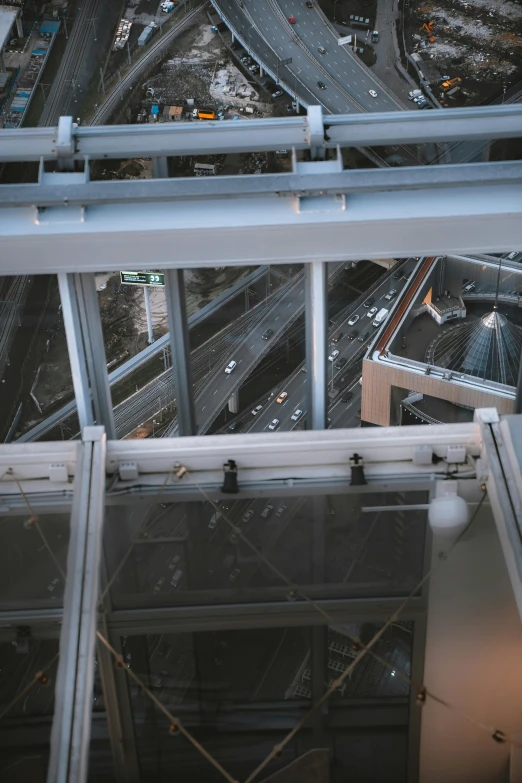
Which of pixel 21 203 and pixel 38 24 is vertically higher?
pixel 38 24

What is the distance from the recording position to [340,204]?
279 cm

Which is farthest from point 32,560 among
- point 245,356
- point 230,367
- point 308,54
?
point 308,54

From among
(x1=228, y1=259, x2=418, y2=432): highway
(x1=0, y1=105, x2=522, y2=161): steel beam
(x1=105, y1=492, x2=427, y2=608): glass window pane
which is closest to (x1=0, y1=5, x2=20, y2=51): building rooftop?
(x1=228, y1=259, x2=418, y2=432): highway

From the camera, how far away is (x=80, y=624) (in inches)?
94.8

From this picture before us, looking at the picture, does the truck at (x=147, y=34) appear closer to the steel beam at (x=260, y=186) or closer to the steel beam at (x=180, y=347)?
the steel beam at (x=180, y=347)

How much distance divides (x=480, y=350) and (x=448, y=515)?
9248mm

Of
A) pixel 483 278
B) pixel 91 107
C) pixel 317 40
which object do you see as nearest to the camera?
pixel 483 278

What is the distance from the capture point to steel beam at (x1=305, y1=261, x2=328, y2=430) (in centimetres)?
294

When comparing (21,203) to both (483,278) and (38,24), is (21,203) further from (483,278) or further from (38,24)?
(38,24)

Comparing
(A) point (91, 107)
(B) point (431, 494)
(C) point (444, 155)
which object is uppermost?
(A) point (91, 107)

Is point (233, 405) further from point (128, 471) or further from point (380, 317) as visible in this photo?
point (128, 471)

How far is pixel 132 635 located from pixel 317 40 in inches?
751

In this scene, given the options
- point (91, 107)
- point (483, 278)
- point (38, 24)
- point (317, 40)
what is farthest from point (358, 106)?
point (483, 278)

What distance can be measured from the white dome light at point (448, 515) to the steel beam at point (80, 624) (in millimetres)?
885
